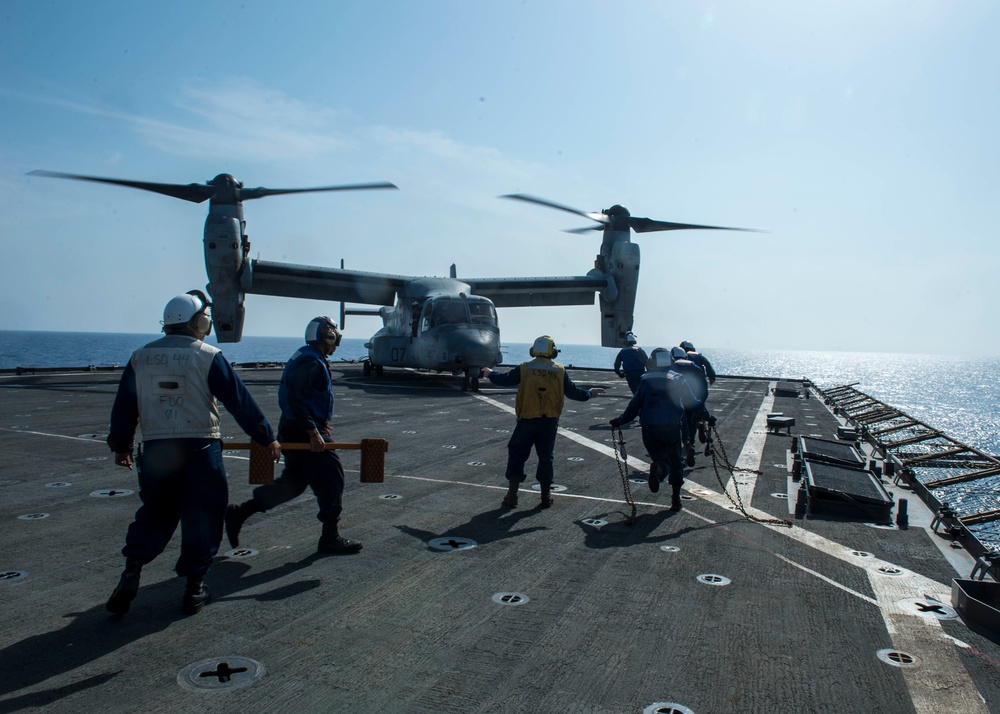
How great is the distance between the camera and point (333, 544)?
215 inches

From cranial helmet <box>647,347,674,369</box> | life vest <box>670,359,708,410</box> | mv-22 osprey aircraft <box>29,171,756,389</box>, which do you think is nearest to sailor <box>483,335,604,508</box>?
cranial helmet <box>647,347,674,369</box>

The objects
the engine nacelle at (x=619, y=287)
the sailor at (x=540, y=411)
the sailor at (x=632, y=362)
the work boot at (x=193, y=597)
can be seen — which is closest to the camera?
the work boot at (x=193, y=597)

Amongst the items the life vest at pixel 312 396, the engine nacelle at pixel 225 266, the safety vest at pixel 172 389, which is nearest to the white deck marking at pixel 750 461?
the life vest at pixel 312 396

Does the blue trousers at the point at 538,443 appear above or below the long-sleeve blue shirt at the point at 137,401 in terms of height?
below

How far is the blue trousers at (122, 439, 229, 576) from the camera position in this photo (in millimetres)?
4215

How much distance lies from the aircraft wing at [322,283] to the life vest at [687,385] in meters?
20.2

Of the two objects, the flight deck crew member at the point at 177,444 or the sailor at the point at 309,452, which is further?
the sailor at the point at 309,452

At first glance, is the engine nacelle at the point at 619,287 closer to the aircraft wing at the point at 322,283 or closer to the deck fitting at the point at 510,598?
the aircraft wing at the point at 322,283

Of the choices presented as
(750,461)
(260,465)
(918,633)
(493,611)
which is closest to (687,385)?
(750,461)

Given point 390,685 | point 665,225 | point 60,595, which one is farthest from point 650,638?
point 665,225

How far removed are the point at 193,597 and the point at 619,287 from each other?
26458mm

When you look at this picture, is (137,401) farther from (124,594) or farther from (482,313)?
(482,313)

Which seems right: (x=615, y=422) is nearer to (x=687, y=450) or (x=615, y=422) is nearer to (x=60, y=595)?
(x=687, y=450)

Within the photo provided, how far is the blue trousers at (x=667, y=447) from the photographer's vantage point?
7402mm
